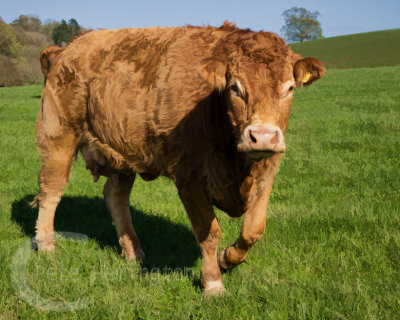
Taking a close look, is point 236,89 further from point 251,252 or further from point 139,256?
point 139,256

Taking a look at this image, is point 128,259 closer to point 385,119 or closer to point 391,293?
point 391,293

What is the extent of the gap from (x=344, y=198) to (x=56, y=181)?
3230 mm

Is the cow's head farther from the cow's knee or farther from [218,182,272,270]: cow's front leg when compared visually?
the cow's knee

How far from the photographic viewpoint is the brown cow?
2.75 m

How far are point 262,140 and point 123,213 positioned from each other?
7.81 feet

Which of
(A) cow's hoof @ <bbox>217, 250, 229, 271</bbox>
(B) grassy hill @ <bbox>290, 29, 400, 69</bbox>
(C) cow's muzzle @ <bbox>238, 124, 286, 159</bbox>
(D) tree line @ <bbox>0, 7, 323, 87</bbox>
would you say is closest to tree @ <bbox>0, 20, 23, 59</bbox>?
(D) tree line @ <bbox>0, 7, 323, 87</bbox>

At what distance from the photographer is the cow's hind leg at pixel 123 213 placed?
410 centimetres

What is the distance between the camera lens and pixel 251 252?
383 cm

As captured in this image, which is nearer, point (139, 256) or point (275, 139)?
point (275, 139)

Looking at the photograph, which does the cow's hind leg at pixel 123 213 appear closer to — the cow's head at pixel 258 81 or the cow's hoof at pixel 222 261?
the cow's hoof at pixel 222 261

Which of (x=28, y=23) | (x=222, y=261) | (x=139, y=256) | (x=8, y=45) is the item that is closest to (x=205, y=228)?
A: (x=222, y=261)

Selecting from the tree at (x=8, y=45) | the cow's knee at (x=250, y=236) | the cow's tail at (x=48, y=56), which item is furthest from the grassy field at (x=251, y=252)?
the tree at (x=8, y=45)

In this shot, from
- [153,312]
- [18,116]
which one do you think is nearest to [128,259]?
[153,312]

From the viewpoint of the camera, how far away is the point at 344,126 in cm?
958
